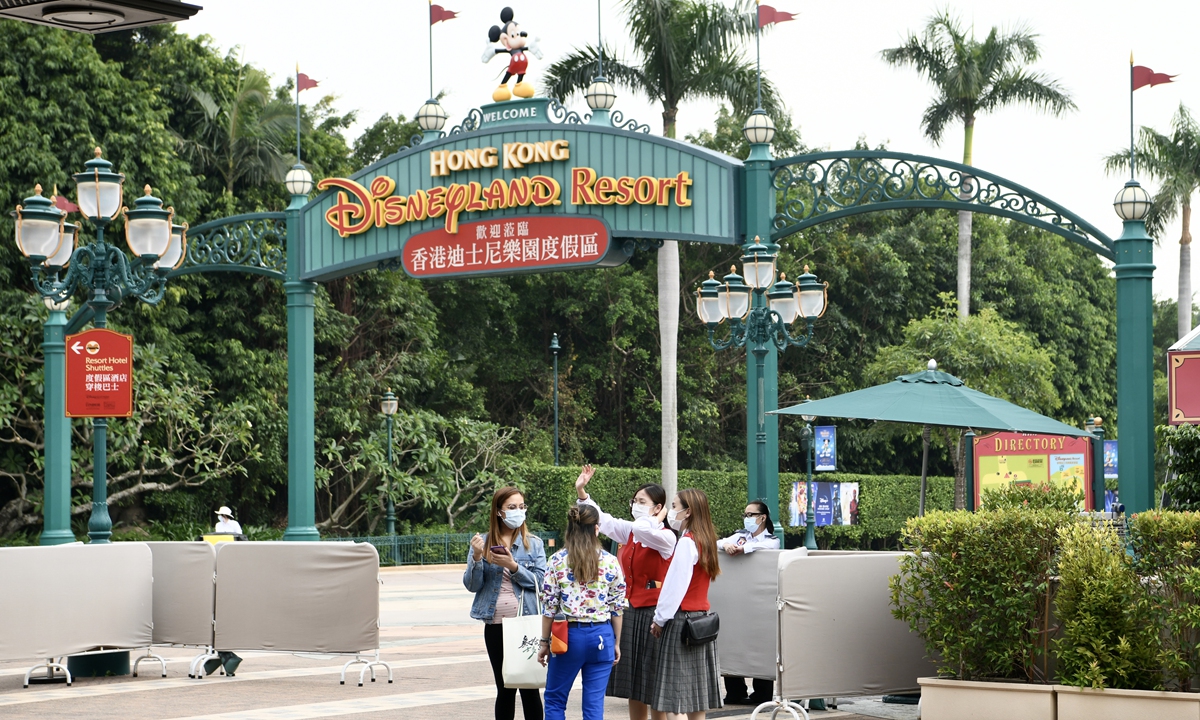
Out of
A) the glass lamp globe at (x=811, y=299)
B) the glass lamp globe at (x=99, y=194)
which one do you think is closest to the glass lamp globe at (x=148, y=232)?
the glass lamp globe at (x=99, y=194)

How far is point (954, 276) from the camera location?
50.4m

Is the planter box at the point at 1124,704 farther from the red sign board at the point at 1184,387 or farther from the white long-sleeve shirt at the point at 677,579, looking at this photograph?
the red sign board at the point at 1184,387

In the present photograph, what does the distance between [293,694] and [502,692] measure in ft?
10.8

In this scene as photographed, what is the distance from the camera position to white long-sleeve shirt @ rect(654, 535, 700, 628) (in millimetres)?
8562

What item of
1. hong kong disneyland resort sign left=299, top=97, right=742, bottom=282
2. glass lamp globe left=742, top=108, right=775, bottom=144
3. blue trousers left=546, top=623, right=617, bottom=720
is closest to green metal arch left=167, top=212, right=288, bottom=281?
hong kong disneyland resort sign left=299, top=97, right=742, bottom=282

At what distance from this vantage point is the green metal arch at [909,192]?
55.9ft

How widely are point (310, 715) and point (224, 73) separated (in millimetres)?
29707

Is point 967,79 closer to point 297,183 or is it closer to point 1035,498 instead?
point 297,183

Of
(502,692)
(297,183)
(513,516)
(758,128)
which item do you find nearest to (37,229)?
(297,183)

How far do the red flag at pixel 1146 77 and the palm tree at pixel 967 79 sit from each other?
95.1 ft

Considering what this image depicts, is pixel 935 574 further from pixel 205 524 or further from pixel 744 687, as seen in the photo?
pixel 205 524

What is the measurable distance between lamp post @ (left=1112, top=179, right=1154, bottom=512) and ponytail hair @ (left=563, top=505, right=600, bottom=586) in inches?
366

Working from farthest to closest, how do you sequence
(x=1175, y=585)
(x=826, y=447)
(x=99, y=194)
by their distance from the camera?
1. (x=826, y=447)
2. (x=99, y=194)
3. (x=1175, y=585)

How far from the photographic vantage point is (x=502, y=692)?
919 centimetres
